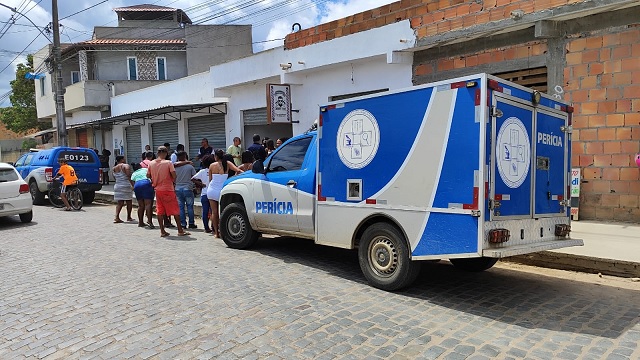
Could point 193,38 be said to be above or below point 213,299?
above

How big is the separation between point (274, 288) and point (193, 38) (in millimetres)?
23210

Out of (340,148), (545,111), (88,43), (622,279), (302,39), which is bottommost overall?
(622,279)

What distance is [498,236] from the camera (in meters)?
4.60

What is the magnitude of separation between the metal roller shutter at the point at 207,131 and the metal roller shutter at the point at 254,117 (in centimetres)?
160

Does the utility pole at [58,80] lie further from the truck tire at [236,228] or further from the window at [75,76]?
the truck tire at [236,228]

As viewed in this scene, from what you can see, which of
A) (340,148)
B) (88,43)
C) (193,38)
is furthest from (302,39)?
(88,43)

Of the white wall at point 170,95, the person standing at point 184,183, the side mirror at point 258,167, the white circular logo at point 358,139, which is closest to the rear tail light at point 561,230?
the white circular logo at point 358,139

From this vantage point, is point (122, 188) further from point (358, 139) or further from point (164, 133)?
point (164, 133)

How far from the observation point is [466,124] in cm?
458

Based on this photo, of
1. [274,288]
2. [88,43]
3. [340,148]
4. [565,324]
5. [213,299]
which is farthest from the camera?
[88,43]

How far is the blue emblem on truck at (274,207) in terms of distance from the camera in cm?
673

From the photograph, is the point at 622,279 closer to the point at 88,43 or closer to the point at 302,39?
the point at 302,39

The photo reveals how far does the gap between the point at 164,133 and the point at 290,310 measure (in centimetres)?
1825

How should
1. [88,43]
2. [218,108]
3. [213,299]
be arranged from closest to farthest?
[213,299]
[218,108]
[88,43]
